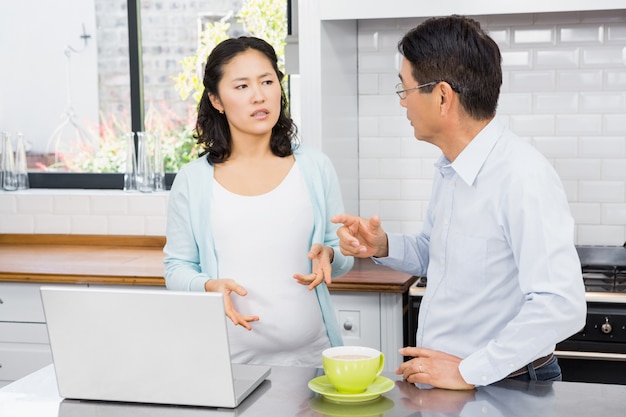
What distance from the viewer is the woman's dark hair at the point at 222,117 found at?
2.47 meters

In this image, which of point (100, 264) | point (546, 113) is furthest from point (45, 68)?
point (546, 113)

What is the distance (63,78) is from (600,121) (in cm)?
303

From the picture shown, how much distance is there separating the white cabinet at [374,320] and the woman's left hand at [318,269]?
0.91m

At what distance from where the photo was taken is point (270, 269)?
2408 millimetres

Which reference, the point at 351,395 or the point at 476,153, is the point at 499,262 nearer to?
the point at 476,153

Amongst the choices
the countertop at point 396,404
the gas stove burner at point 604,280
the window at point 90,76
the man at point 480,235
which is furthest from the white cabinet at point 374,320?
the window at point 90,76

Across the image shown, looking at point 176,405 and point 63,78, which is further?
point 63,78

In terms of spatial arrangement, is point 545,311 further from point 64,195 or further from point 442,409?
point 64,195

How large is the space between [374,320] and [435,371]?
4.85 ft

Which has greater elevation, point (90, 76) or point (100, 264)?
point (90, 76)

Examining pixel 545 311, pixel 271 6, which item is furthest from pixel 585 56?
pixel 545 311

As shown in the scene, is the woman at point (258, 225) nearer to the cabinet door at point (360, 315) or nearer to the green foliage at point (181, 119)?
the cabinet door at point (360, 315)

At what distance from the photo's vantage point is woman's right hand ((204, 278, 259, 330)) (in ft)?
6.70

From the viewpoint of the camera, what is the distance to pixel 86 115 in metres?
5.07
